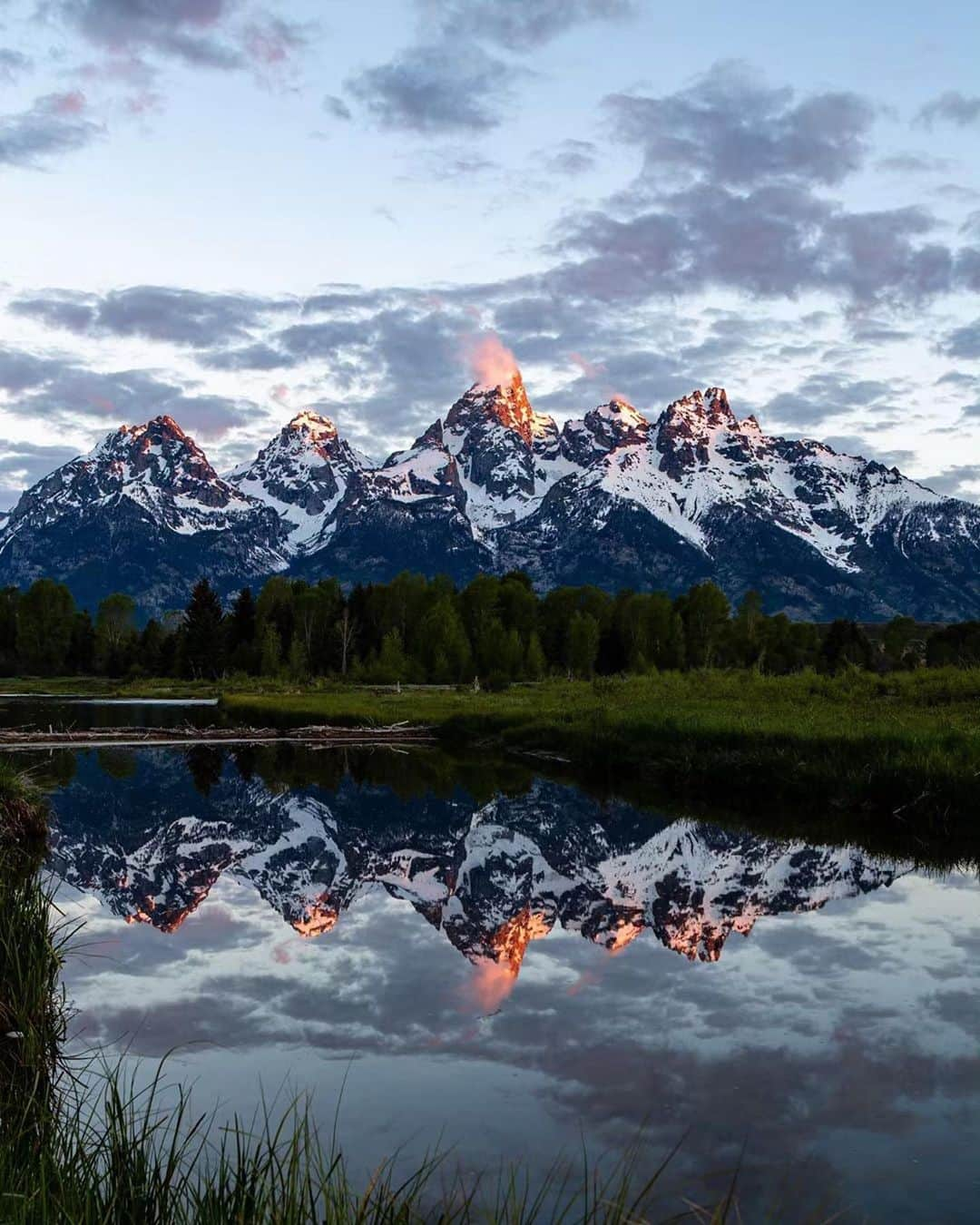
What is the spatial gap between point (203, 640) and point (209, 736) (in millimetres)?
72123

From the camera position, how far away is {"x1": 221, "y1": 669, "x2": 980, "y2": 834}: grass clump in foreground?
29.2 m

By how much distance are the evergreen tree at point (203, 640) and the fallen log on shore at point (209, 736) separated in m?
65.5

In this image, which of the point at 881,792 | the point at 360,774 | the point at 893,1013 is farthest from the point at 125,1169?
the point at 360,774

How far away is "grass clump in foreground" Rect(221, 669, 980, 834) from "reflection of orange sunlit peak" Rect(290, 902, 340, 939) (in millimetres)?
15066

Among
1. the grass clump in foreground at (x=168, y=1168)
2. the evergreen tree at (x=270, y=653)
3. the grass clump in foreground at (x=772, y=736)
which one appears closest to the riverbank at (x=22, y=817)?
the grass clump in foreground at (x=168, y=1168)

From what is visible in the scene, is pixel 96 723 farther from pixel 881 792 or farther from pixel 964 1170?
pixel 964 1170

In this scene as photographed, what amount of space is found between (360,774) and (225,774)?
5.56m

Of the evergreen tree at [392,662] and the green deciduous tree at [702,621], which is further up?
the green deciduous tree at [702,621]

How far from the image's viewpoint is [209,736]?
5697 centimetres

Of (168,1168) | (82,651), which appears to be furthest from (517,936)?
(82,651)

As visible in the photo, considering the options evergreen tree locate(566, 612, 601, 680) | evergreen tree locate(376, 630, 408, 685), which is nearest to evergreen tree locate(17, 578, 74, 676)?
evergreen tree locate(376, 630, 408, 685)

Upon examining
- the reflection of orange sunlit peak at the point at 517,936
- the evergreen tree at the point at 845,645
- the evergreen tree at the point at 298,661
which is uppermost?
the evergreen tree at the point at 845,645

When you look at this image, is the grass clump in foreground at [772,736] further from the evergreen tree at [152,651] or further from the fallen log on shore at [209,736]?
the evergreen tree at [152,651]

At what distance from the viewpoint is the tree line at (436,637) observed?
116938 mm
